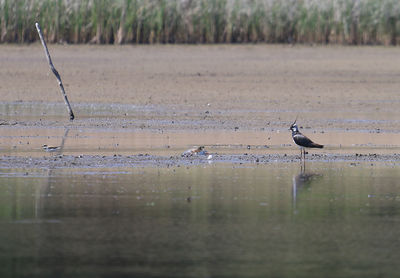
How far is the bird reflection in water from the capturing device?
11.2m

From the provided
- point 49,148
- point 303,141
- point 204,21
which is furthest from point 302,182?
point 204,21

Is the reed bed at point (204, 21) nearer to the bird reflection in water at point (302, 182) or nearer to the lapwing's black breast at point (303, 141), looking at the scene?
the lapwing's black breast at point (303, 141)

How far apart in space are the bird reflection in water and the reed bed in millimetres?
16674

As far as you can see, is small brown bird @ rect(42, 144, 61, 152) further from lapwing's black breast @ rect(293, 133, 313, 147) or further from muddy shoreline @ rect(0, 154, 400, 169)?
lapwing's black breast @ rect(293, 133, 313, 147)

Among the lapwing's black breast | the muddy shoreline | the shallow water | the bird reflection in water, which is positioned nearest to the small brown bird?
the muddy shoreline

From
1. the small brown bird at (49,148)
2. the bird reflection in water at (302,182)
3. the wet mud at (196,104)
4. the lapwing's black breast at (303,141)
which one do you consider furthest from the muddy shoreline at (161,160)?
the bird reflection in water at (302,182)

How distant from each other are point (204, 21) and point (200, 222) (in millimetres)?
20803

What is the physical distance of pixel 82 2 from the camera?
29.5m

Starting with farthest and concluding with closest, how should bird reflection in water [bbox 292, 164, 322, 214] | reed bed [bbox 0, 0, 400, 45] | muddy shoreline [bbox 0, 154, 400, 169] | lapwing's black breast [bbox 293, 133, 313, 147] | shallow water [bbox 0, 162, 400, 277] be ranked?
reed bed [bbox 0, 0, 400, 45] → lapwing's black breast [bbox 293, 133, 313, 147] → muddy shoreline [bbox 0, 154, 400, 169] → bird reflection in water [bbox 292, 164, 322, 214] → shallow water [bbox 0, 162, 400, 277]

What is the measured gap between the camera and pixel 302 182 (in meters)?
12.0

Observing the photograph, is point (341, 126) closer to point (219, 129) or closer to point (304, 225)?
point (219, 129)

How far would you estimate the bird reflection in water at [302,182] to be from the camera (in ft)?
36.9

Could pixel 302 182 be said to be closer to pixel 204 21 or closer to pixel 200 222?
pixel 200 222

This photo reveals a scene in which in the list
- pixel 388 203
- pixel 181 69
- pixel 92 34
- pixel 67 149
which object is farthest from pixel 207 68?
pixel 388 203
